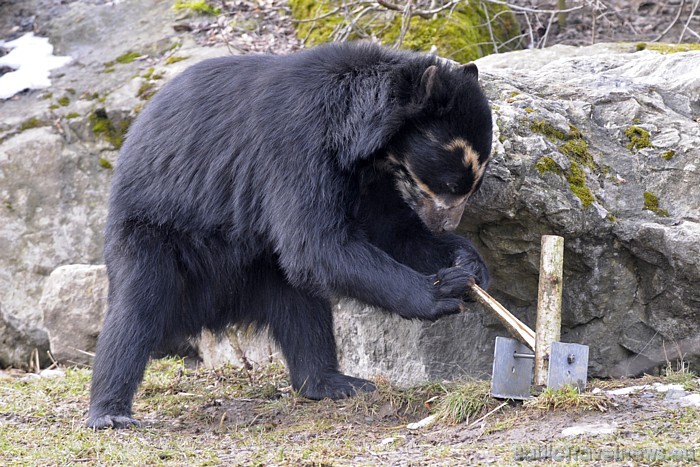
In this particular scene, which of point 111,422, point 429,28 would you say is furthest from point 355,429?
point 429,28

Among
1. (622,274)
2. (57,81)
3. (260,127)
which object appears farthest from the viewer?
(57,81)

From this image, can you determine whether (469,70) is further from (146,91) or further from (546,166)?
(146,91)

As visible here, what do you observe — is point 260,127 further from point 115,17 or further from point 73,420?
point 115,17

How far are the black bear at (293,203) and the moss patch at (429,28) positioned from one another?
11.6ft

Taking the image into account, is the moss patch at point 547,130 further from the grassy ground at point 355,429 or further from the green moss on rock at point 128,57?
the green moss on rock at point 128,57

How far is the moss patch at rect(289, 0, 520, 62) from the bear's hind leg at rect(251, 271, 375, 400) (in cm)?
366

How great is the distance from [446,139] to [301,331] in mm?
1696

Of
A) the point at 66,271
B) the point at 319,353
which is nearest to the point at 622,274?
the point at 319,353

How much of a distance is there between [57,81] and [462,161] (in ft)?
18.9

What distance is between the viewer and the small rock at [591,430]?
3797mm

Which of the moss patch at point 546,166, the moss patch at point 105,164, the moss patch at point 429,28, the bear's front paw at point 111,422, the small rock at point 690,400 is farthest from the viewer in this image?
the moss patch at point 429,28

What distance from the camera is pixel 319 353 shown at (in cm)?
563

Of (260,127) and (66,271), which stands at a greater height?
(260,127)

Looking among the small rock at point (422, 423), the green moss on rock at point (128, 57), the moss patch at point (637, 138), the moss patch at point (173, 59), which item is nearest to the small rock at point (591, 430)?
the small rock at point (422, 423)
